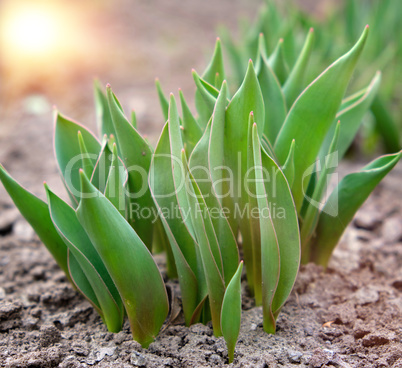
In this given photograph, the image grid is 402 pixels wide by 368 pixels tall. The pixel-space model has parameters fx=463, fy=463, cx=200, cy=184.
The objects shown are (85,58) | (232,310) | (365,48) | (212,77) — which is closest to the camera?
(232,310)

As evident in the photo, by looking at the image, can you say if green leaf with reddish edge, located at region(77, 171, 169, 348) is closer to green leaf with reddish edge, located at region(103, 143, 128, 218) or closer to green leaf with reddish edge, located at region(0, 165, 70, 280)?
green leaf with reddish edge, located at region(103, 143, 128, 218)

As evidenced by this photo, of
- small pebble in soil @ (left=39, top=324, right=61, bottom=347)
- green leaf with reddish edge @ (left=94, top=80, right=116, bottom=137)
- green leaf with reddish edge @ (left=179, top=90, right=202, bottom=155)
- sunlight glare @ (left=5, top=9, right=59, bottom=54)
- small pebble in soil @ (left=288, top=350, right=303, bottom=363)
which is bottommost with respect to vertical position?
small pebble in soil @ (left=288, top=350, right=303, bottom=363)

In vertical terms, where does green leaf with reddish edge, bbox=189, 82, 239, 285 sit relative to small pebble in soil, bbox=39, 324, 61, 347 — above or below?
above

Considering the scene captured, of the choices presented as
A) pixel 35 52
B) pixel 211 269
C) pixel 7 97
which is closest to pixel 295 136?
pixel 211 269

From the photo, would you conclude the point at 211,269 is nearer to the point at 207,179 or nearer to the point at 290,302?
the point at 207,179

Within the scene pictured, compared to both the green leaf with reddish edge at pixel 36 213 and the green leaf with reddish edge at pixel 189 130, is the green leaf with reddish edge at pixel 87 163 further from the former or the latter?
the green leaf with reddish edge at pixel 189 130

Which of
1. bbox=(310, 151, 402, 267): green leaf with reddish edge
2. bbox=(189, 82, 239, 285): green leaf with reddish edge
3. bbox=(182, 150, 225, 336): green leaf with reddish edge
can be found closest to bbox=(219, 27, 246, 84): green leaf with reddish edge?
bbox=(310, 151, 402, 267): green leaf with reddish edge

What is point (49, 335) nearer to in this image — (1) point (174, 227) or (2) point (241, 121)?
(1) point (174, 227)

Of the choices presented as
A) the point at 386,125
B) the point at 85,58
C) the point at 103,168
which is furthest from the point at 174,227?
the point at 85,58
